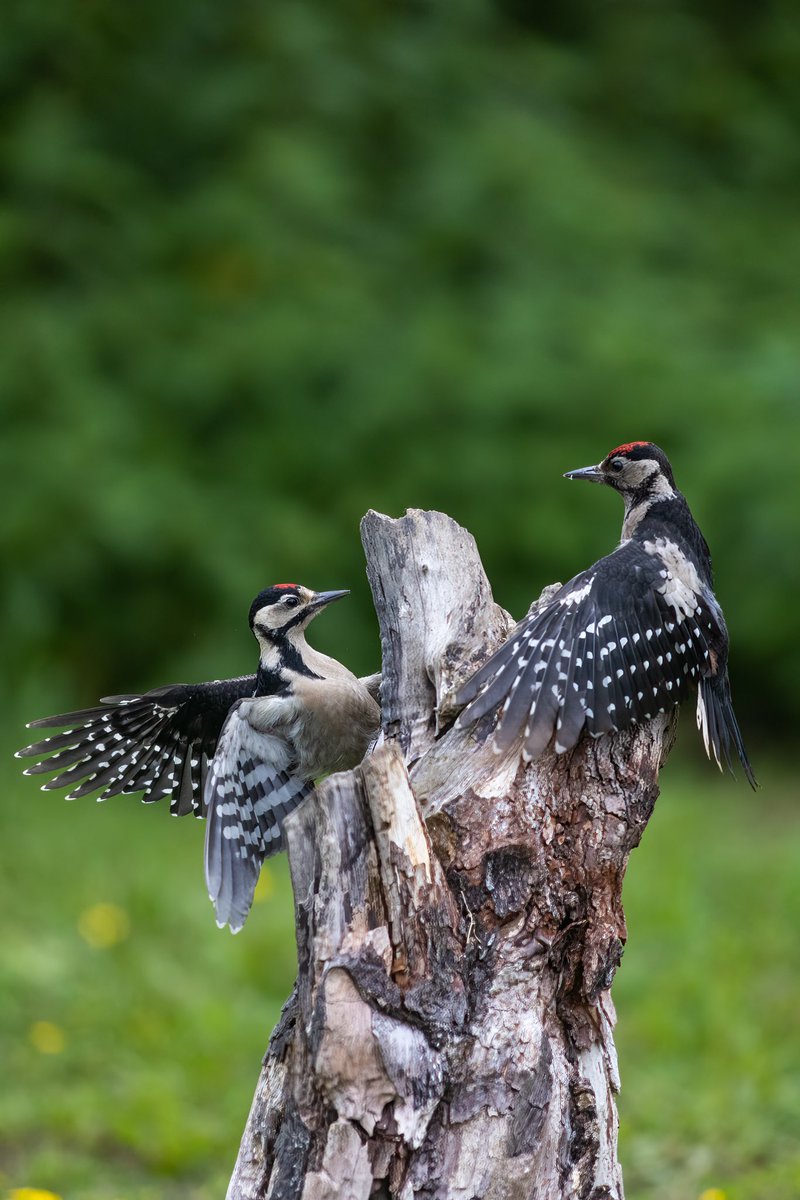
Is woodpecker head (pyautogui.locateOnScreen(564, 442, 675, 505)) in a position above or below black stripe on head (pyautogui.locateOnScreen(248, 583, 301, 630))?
above

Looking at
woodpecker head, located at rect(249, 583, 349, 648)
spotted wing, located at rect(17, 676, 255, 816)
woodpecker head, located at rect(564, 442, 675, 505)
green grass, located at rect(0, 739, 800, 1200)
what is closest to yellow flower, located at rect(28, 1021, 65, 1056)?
green grass, located at rect(0, 739, 800, 1200)

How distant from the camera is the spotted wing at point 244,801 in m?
3.41

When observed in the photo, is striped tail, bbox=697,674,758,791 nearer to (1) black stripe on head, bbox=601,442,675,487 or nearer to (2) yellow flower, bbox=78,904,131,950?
(1) black stripe on head, bbox=601,442,675,487

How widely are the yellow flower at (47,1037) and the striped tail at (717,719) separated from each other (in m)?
2.74

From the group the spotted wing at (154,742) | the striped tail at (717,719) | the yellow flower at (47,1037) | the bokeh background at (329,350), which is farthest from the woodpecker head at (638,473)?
the bokeh background at (329,350)

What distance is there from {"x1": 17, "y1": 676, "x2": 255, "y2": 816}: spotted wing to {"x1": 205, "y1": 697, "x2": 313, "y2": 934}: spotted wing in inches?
9.8

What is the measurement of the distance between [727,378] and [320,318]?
2.48 meters

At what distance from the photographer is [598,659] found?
124 inches

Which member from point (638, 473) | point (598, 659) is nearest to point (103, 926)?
point (638, 473)

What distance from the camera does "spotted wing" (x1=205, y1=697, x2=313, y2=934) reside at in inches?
134

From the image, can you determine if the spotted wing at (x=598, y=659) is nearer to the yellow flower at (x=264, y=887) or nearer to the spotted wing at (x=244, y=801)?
the spotted wing at (x=244, y=801)

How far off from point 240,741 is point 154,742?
1.20 feet

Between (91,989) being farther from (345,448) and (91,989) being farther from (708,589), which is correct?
(345,448)

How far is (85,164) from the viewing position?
26.6ft
